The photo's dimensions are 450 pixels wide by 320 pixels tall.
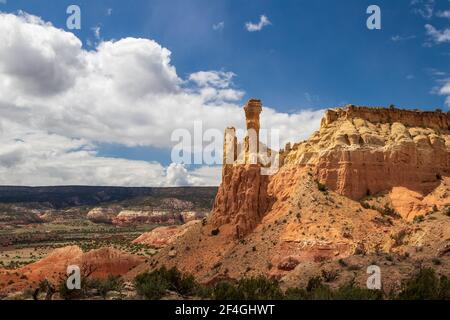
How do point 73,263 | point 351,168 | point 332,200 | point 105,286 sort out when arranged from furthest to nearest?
point 73,263
point 351,168
point 332,200
point 105,286

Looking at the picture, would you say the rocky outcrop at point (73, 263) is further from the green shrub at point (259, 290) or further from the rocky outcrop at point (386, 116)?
the green shrub at point (259, 290)

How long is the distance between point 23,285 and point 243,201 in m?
24.8

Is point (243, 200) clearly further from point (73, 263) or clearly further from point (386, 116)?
point (73, 263)

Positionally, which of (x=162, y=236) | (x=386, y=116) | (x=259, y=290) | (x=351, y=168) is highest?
(x=386, y=116)

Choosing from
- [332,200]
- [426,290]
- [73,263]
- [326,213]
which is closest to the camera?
[426,290]

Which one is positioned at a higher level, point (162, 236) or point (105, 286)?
point (105, 286)

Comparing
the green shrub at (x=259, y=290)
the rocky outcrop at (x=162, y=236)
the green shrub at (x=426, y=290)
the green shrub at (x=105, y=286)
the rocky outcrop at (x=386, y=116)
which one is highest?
the rocky outcrop at (x=386, y=116)

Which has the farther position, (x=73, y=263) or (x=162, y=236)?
(x=162, y=236)

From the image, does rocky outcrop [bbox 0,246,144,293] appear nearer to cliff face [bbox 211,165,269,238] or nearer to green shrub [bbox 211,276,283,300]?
cliff face [bbox 211,165,269,238]

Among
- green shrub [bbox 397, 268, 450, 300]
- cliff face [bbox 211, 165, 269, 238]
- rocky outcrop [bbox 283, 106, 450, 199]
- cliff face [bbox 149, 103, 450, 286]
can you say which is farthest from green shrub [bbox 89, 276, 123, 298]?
rocky outcrop [bbox 283, 106, 450, 199]

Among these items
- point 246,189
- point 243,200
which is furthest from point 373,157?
point 243,200

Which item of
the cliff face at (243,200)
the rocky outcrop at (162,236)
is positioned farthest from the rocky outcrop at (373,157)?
the rocky outcrop at (162,236)

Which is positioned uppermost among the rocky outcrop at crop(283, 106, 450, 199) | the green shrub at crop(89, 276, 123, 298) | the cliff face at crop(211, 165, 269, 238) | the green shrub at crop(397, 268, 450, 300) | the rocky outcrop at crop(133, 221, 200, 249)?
the rocky outcrop at crop(283, 106, 450, 199)
